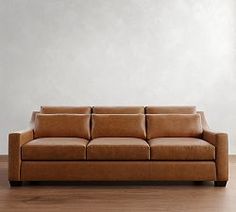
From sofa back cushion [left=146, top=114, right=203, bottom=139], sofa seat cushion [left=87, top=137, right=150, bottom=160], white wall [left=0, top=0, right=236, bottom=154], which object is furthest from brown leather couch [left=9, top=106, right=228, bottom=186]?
white wall [left=0, top=0, right=236, bottom=154]

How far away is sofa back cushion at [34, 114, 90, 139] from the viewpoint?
4.55m

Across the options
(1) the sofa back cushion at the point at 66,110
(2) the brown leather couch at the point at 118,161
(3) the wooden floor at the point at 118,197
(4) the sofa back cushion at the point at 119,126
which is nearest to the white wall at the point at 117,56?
(1) the sofa back cushion at the point at 66,110

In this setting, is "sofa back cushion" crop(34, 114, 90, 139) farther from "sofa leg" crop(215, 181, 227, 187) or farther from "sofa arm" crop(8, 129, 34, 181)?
"sofa leg" crop(215, 181, 227, 187)

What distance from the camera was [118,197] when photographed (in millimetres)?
3486

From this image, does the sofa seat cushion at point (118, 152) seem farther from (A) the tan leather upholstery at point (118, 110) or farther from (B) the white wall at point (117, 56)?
(B) the white wall at point (117, 56)

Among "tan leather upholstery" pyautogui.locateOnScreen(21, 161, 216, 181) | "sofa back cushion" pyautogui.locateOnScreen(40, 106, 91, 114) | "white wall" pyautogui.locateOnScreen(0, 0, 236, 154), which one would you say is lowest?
"tan leather upholstery" pyautogui.locateOnScreen(21, 161, 216, 181)

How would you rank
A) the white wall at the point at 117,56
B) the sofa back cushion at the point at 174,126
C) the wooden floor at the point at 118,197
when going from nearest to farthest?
the wooden floor at the point at 118,197, the sofa back cushion at the point at 174,126, the white wall at the point at 117,56

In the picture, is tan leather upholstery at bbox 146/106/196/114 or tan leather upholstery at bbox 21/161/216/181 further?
tan leather upholstery at bbox 146/106/196/114

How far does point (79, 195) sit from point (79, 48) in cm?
244

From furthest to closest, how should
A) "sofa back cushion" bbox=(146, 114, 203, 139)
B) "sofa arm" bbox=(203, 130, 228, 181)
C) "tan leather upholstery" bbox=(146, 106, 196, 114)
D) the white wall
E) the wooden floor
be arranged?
the white wall, "tan leather upholstery" bbox=(146, 106, 196, 114), "sofa back cushion" bbox=(146, 114, 203, 139), "sofa arm" bbox=(203, 130, 228, 181), the wooden floor

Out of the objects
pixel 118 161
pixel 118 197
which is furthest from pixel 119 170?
pixel 118 197

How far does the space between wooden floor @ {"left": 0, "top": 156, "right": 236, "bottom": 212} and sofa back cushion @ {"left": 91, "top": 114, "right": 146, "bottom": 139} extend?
0.76 metres

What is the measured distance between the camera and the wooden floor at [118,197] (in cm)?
314

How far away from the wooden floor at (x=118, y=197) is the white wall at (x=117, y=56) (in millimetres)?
1528
